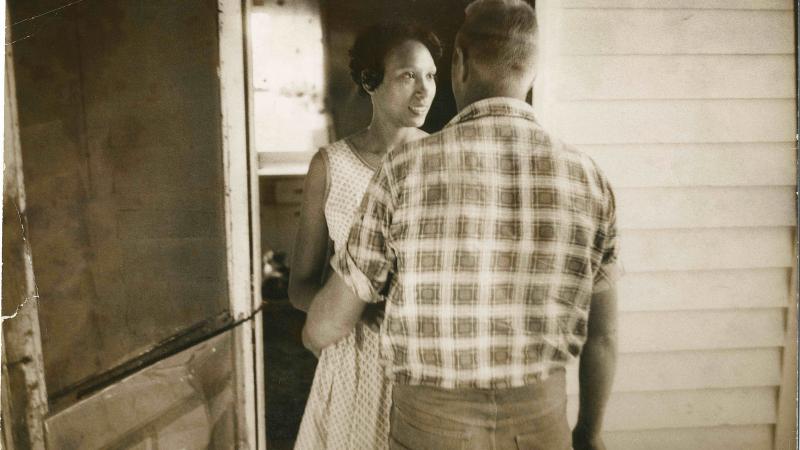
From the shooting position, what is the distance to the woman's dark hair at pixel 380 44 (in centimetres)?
113

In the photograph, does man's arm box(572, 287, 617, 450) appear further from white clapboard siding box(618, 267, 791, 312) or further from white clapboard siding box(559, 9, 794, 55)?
white clapboard siding box(559, 9, 794, 55)

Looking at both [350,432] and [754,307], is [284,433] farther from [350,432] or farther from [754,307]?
[754,307]

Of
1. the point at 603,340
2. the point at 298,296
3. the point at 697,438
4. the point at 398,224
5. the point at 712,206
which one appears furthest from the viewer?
the point at 697,438

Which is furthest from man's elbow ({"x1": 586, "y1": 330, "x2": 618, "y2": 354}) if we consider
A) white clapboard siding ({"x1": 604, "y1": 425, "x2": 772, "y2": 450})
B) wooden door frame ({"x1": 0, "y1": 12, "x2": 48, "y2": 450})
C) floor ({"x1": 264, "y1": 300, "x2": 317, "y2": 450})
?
wooden door frame ({"x1": 0, "y1": 12, "x2": 48, "y2": 450})

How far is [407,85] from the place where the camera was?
114 cm

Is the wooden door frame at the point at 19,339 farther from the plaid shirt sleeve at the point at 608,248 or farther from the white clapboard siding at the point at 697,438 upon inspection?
the white clapboard siding at the point at 697,438

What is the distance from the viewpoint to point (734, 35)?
1.25 m

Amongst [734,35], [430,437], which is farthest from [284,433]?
[734,35]

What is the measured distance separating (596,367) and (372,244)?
64 cm

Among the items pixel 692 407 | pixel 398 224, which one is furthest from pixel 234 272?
pixel 692 407

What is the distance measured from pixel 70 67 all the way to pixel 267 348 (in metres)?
0.81

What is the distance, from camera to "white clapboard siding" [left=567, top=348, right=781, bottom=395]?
137 cm

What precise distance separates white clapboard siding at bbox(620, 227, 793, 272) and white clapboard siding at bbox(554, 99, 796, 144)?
0.25m

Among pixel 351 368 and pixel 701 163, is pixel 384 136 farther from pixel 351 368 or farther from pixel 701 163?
pixel 701 163
